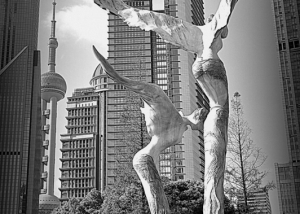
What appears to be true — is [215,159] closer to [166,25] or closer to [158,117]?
[158,117]

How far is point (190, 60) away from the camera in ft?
94.2

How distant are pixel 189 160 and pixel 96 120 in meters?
23.8

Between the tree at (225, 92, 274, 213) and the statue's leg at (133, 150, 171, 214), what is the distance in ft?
22.3

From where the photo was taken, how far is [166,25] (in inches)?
166

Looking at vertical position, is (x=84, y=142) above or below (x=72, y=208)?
above

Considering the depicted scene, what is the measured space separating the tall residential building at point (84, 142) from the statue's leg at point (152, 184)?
39.1 metres

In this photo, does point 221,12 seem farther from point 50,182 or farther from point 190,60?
point 50,182

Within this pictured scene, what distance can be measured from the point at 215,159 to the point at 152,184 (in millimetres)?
588

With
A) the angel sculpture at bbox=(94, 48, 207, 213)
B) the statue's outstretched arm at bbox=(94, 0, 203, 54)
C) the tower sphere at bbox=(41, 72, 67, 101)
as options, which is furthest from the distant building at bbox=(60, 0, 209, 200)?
the angel sculpture at bbox=(94, 48, 207, 213)

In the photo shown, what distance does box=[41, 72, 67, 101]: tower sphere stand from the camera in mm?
53200

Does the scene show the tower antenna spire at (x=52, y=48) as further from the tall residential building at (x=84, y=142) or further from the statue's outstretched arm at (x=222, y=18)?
the statue's outstretched arm at (x=222, y=18)

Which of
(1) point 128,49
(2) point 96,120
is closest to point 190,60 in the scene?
(1) point 128,49

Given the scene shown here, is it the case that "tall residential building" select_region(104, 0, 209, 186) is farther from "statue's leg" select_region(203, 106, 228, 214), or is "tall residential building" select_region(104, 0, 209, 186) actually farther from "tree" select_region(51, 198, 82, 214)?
"statue's leg" select_region(203, 106, 228, 214)

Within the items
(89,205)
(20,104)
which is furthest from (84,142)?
(89,205)
